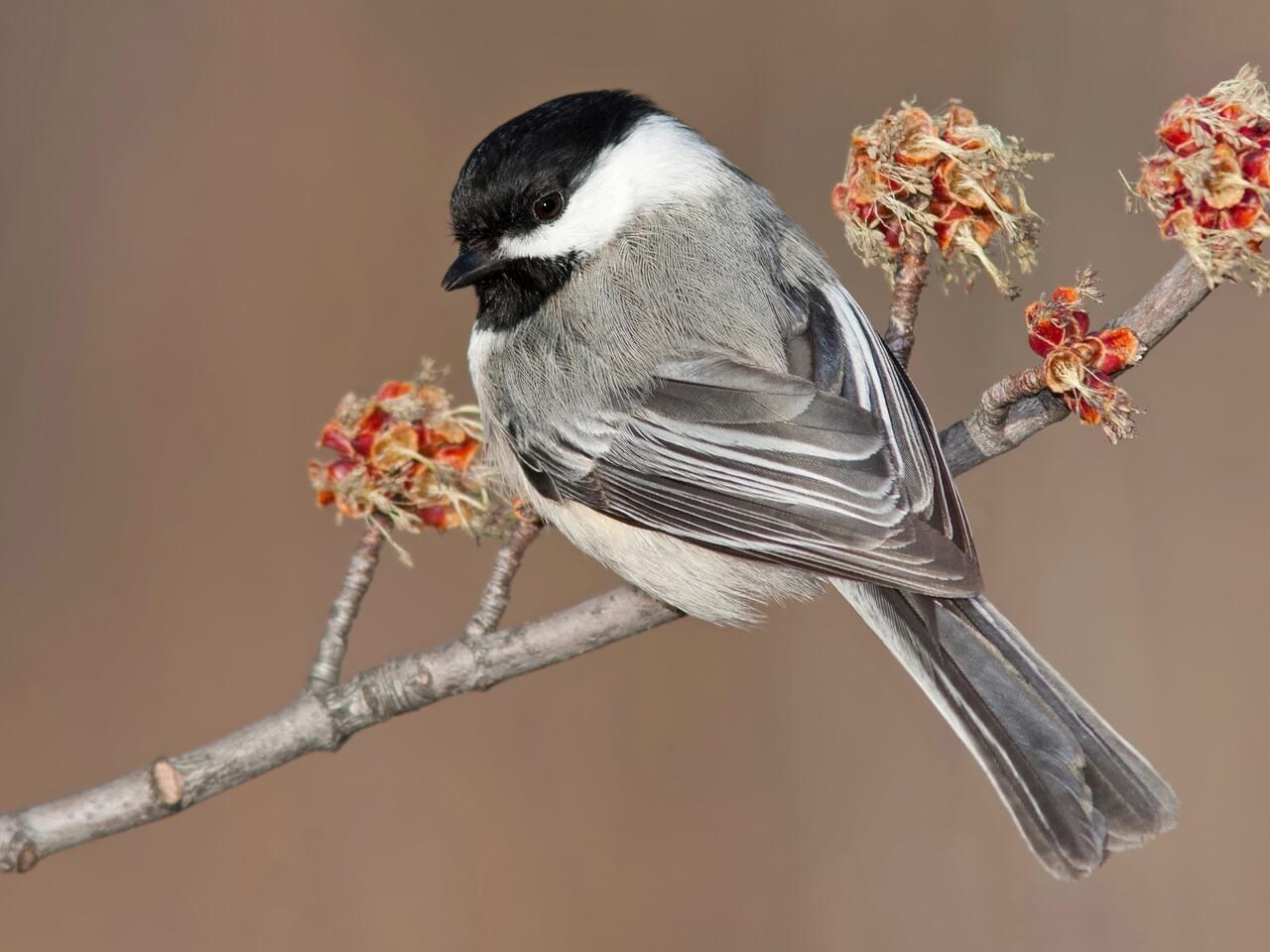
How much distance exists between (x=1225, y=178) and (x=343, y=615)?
43.7 inches

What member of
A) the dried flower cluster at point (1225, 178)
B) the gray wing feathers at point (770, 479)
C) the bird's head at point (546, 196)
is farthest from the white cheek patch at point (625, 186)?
the dried flower cluster at point (1225, 178)

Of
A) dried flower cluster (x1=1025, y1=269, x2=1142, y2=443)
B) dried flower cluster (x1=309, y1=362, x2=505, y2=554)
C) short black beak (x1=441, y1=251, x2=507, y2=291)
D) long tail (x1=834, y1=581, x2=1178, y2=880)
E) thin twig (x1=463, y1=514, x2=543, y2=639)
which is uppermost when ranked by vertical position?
short black beak (x1=441, y1=251, x2=507, y2=291)

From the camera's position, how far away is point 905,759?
8.29ft

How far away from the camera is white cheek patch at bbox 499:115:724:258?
1.86 meters

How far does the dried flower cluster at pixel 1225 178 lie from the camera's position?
1.30m

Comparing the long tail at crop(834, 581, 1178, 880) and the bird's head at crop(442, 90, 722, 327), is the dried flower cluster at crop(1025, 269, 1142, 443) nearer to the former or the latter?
the long tail at crop(834, 581, 1178, 880)

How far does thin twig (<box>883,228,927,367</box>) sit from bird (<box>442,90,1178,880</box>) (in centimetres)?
5

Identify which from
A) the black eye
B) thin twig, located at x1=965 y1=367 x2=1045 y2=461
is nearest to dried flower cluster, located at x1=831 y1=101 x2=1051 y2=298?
thin twig, located at x1=965 y1=367 x2=1045 y2=461

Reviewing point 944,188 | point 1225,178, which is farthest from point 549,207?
point 1225,178

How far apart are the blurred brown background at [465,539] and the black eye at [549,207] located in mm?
717

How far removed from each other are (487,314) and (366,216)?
97 centimetres

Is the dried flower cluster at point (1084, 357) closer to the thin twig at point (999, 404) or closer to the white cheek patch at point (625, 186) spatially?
the thin twig at point (999, 404)

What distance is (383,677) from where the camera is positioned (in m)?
1.57

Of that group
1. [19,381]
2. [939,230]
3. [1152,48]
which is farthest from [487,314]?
[1152,48]
